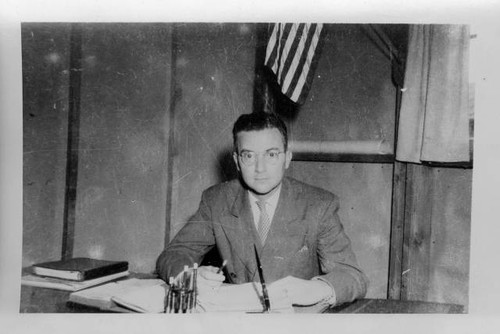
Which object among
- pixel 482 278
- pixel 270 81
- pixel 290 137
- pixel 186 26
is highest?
pixel 186 26

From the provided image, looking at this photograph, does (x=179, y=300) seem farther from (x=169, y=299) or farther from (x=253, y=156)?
(x=253, y=156)

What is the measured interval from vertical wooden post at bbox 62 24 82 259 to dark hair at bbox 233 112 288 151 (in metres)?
0.45

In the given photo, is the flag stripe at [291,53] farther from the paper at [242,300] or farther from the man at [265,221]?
the paper at [242,300]

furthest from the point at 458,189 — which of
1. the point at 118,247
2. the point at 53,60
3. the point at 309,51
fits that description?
the point at 53,60

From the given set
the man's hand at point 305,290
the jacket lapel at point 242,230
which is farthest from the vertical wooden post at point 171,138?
the man's hand at point 305,290

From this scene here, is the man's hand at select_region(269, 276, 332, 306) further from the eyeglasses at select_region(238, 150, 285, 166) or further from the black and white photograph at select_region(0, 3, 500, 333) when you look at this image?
the eyeglasses at select_region(238, 150, 285, 166)

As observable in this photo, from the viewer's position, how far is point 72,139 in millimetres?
1382

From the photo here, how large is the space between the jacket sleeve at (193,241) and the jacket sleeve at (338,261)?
1.05 feet

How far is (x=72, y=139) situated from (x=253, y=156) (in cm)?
52

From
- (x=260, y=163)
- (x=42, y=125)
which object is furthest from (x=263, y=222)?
(x=42, y=125)

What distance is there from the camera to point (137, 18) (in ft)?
4.30

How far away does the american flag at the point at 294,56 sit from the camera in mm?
1329

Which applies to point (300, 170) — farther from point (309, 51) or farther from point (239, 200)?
point (309, 51)

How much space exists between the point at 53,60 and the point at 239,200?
64 cm
